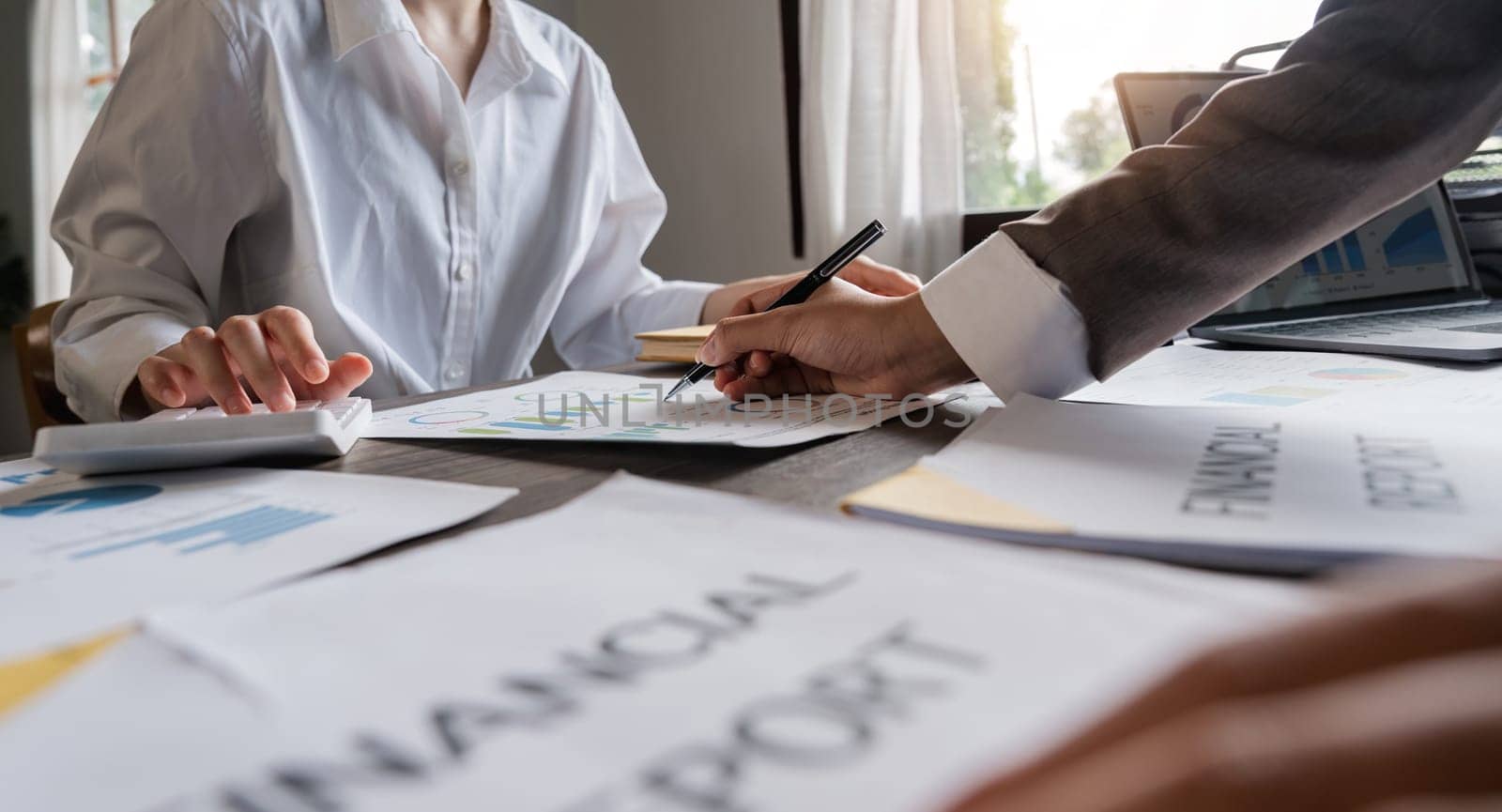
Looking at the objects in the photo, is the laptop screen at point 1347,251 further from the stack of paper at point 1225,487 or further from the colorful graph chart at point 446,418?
the colorful graph chart at point 446,418

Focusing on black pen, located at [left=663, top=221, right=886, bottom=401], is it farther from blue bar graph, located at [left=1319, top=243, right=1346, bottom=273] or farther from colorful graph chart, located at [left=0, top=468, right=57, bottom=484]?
blue bar graph, located at [left=1319, top=243, right=1346, bottom=273]

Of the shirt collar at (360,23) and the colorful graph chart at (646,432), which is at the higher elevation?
the shirt collar at (360,23)

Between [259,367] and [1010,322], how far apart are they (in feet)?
1.50

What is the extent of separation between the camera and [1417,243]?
1021 millimetres

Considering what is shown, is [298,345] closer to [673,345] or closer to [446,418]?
[446,418]

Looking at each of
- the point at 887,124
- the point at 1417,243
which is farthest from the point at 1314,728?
the point at 887,124

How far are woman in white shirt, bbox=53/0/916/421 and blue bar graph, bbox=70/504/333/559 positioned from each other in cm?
28

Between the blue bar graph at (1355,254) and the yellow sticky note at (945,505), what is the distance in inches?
34.4

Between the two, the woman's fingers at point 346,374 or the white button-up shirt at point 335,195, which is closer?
the woman's fingers at point 346,374

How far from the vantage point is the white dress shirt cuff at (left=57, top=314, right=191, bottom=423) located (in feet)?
2.29

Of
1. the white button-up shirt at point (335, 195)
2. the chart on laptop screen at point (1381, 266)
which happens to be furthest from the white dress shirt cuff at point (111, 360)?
the chart on laptop screen at point (1381, 266)

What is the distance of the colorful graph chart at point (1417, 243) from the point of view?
1005 millimetres

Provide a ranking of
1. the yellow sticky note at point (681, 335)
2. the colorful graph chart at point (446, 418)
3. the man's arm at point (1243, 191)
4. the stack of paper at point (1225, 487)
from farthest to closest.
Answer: the yellow sticky note at point (681, 335) < the colorful graph chart at point (446, 418) < the man's arm at point (1243, 191) < the stack of paper at point (1225, 487)

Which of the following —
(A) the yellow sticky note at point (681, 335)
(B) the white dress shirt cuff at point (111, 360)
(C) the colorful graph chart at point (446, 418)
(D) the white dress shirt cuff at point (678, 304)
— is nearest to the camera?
(C) the colorful graph chart at point (446, 418)
